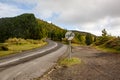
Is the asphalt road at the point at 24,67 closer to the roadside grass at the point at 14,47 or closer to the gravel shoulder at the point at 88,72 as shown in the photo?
the gravel shoulder at the point at 88,72

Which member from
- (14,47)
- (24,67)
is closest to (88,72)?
(24,67)

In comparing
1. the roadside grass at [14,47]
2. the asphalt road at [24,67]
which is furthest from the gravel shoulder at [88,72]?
the roadside grass at [14,47]

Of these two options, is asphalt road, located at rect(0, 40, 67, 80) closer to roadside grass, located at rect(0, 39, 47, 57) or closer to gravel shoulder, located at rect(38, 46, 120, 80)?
gravel shoulder, located at rect(38, 46, 120, 80)

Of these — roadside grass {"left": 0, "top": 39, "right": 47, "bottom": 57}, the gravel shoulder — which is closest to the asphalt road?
the gravel shoulder

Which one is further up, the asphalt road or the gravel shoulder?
the gravel shoulder

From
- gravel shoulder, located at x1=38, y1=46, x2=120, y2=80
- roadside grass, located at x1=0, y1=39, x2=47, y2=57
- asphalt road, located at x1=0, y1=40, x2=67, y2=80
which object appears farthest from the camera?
roadside grass, located at x1=0, y1=39, x2=47, y2=57

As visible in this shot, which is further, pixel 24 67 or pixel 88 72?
pixel 24 67

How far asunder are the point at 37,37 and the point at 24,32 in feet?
20.2

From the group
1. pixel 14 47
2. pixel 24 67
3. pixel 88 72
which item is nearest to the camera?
pixel 88 72

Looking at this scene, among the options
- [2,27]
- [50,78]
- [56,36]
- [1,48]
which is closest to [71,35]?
[50,78]

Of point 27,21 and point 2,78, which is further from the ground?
point 27,21

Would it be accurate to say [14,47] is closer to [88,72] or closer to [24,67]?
[24,67]

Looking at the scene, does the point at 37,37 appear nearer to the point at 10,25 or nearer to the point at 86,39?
the point at 10,25

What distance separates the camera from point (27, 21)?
120500 millimetres
